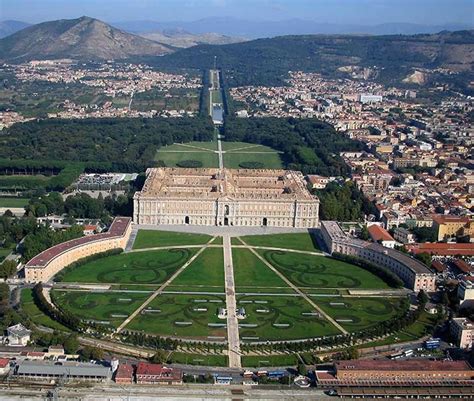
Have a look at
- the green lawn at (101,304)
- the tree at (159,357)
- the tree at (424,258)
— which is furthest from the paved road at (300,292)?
the tree at (159,357)

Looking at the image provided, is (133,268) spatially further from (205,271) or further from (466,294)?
(466,294)

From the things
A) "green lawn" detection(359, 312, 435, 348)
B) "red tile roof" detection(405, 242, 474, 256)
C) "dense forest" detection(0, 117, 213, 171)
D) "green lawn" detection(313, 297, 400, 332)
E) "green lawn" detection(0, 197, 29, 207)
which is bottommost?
"green lawn" detection(359, 312, 435, 348)

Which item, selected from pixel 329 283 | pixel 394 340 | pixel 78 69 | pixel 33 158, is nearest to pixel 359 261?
pixel 329 283

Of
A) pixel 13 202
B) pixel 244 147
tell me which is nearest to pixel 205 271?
pixel 13 202

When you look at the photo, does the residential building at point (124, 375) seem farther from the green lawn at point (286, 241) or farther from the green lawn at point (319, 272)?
the green lawn at point (286, 241)

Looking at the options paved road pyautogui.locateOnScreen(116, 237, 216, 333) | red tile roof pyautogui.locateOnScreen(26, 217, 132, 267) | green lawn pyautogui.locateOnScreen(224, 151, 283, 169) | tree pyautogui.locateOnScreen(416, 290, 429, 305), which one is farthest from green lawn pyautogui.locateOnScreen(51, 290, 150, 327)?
green lawn pyautogui.locateOnScreen(224, 151, 283, 169)

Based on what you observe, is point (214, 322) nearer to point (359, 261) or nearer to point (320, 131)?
point (359, 261)

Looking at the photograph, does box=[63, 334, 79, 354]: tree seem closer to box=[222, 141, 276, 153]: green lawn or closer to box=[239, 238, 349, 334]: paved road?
box=[239, 238, 349, 334]: paved road
